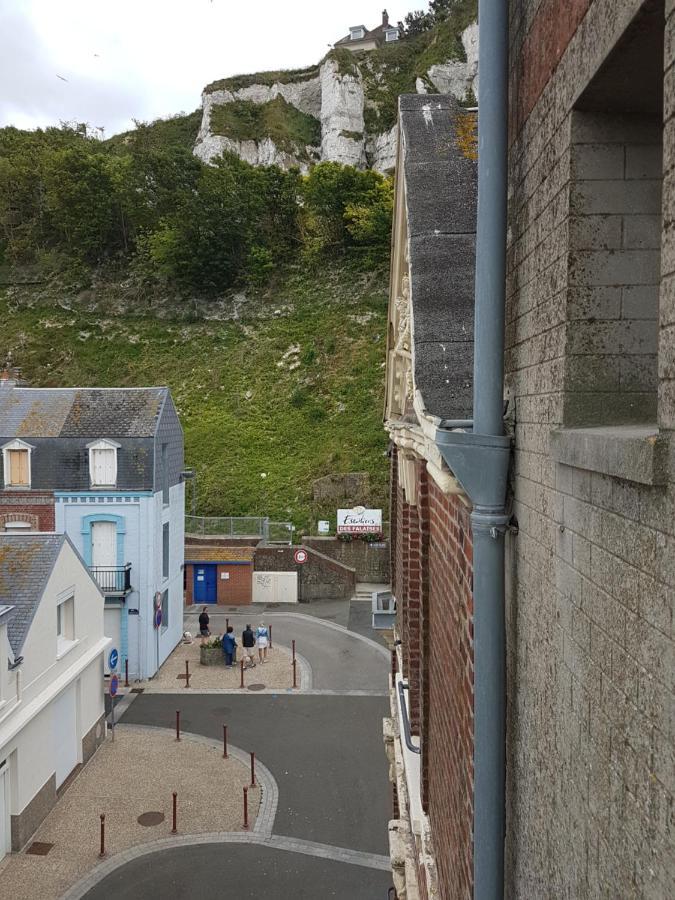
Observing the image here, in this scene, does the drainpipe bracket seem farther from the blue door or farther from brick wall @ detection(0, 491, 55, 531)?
the blue door

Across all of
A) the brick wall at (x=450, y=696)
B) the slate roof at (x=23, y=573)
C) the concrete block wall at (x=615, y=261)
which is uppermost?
the concrete block wall at (x=615, y=261)

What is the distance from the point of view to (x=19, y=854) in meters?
11.3

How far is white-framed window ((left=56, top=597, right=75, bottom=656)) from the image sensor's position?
13680 mm

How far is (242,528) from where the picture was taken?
3025 centimetres

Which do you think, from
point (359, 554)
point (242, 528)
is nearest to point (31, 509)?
point (242, 528)

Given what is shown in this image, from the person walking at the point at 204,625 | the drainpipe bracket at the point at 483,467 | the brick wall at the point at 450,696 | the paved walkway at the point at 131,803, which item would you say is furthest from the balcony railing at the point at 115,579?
the drainpipe bracket at the point at 483,467

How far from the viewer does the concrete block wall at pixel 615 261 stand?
1967mm

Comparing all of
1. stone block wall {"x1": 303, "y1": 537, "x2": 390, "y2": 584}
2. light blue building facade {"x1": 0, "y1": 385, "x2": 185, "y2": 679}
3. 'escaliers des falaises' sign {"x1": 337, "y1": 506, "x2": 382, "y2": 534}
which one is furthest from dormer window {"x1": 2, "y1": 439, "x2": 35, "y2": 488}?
'escaliers des falaises' sign {"x1": 337, "y1": 506, "x2": 382, "y2": 534}

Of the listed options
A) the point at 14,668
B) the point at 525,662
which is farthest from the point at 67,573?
the point at 525,662

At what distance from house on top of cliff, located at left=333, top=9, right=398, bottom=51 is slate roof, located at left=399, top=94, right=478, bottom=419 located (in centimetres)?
9611

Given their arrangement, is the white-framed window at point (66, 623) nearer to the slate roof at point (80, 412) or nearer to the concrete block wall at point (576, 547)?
the slate roof at point (80, 412)

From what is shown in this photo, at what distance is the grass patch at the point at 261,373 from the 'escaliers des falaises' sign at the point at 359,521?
7.90ft

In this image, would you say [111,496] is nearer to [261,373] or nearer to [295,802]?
[295,802]

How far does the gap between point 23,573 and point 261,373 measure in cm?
2966
